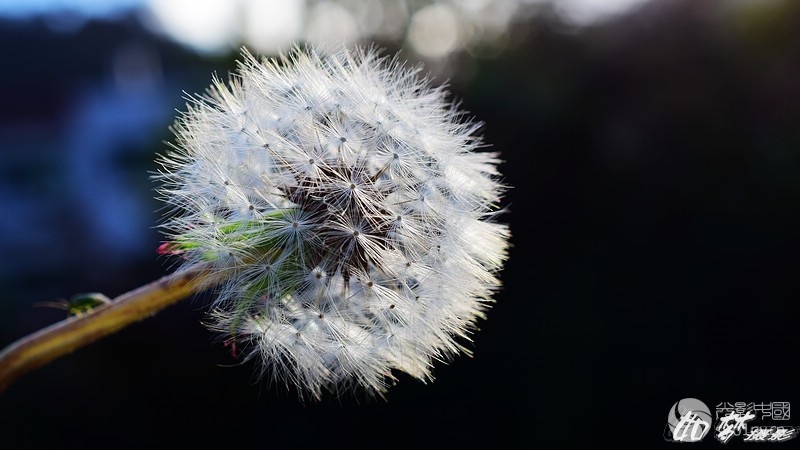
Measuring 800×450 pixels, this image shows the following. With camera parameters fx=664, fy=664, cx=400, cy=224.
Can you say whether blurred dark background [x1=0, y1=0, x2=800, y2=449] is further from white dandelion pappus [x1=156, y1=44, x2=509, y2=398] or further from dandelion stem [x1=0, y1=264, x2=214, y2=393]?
dandelion stem [x1=0, y1=264, x2=214, y2=393]

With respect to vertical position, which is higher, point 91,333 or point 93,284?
point 93,284

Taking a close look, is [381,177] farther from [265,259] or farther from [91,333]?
[91,333]

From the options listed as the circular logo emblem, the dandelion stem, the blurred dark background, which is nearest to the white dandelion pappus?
the dandelion stem

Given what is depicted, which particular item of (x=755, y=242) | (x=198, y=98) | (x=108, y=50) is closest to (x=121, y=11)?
(x=108, y=50)

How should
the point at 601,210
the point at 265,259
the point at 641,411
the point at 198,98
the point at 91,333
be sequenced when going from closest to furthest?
1. the point at 91,333
2. the point at 265,259
3. the point at 198,98
4. the point at 641,411
5. the point at 601,210

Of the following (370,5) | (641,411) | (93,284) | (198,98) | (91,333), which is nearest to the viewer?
(91,333)
